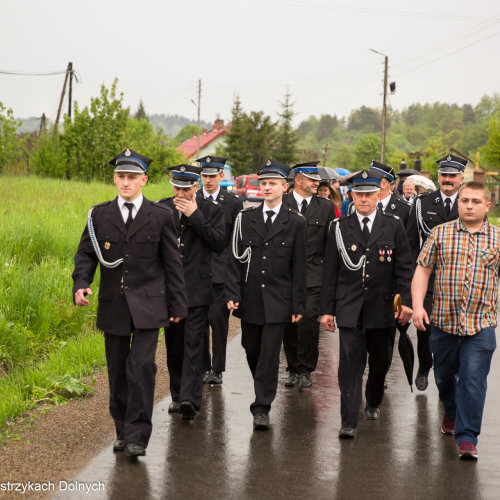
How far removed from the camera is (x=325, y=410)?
7.44 meters

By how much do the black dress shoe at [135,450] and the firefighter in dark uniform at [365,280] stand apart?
5.88 ft

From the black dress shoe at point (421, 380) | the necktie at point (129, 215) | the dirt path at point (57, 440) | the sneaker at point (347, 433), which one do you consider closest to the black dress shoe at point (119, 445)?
the dirt path at point (57, 440)

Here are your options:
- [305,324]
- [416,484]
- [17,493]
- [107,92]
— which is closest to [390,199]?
[305,324]

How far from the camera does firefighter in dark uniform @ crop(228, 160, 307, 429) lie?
7.03 metres

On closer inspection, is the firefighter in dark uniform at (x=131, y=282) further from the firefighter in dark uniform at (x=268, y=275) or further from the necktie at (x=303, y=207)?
the necktie at (x=303, y=207)

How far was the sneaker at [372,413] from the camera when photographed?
7191mm

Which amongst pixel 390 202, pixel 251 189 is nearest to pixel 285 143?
pixel 251 189

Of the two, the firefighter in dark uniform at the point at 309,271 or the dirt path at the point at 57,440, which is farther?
the firefighter in dark uniform at the point at 309,271

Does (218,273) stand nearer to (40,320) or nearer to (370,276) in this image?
(370,276)

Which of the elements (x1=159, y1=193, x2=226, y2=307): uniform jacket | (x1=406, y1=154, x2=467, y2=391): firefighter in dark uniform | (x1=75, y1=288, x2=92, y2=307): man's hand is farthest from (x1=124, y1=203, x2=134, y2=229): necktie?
(x1=406, y1=154, x2=467, y2=391): firefighter in dark uniform

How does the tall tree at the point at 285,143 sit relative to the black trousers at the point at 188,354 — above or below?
above

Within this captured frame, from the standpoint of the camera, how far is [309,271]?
9.02m

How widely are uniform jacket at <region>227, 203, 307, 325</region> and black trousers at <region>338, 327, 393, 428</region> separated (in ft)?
1.69

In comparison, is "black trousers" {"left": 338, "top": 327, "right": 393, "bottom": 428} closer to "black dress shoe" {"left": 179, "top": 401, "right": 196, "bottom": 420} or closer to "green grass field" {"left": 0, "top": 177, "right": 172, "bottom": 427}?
"black dress shoe" {"left": 179, "top": 401, "right": 196, "bottom": 420}
